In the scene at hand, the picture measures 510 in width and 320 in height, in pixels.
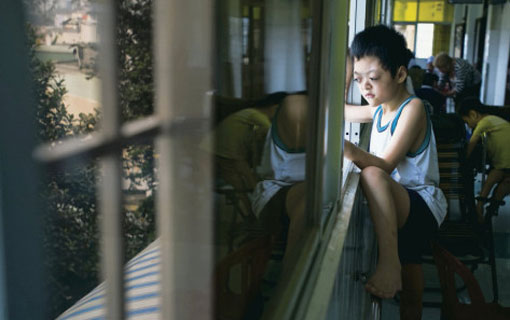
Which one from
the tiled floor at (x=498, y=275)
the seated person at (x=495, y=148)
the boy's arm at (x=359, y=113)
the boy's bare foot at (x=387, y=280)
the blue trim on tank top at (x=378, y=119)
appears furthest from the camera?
the seated person at (x=495, y=148)

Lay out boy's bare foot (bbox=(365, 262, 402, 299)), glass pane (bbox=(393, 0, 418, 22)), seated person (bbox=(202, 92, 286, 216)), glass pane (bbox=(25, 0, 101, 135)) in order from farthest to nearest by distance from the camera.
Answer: glass pane (bbox=(393, 0, 418, 22)) → boy's bare foot (bbox=(365, 262, 402, 299)) → seated person (bbox=(202, 92, 286, 216)) → glass pane (bbox=(25, 0, 101, 135))

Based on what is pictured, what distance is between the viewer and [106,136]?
362 millimetres

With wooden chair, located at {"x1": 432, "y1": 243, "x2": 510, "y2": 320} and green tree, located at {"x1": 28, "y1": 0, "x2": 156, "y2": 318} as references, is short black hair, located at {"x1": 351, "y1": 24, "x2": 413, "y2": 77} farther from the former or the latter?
green tree, located at {"x1": 28, "y1": 0, "x2": 156, "y2": 318}

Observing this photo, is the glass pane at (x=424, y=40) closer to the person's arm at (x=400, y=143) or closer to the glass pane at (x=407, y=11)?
the glass pane at (x=407, y=11)

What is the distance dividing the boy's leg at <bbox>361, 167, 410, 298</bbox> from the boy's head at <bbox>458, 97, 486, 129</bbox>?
7.45 ft

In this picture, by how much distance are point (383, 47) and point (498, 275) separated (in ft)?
6.97

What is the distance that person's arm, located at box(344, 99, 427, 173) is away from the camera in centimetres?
179

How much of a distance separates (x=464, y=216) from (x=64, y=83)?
338 cm

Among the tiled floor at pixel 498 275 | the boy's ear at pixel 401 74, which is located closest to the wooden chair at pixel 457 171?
the tiled floor at pixel 498 275

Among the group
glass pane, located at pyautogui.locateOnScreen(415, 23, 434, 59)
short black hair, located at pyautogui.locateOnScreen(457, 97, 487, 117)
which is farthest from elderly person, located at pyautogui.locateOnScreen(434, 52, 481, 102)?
glass pane, located at pyautogui.locateOnScreen(415, 23, 434, 59)

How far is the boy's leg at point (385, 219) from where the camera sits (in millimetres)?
1657

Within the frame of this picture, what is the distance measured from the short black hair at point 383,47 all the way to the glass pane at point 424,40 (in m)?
11.1

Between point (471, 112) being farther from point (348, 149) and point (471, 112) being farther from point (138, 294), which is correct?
point (138, 294)

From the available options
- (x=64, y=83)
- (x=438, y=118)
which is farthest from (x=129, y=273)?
(x=438, y=118)
